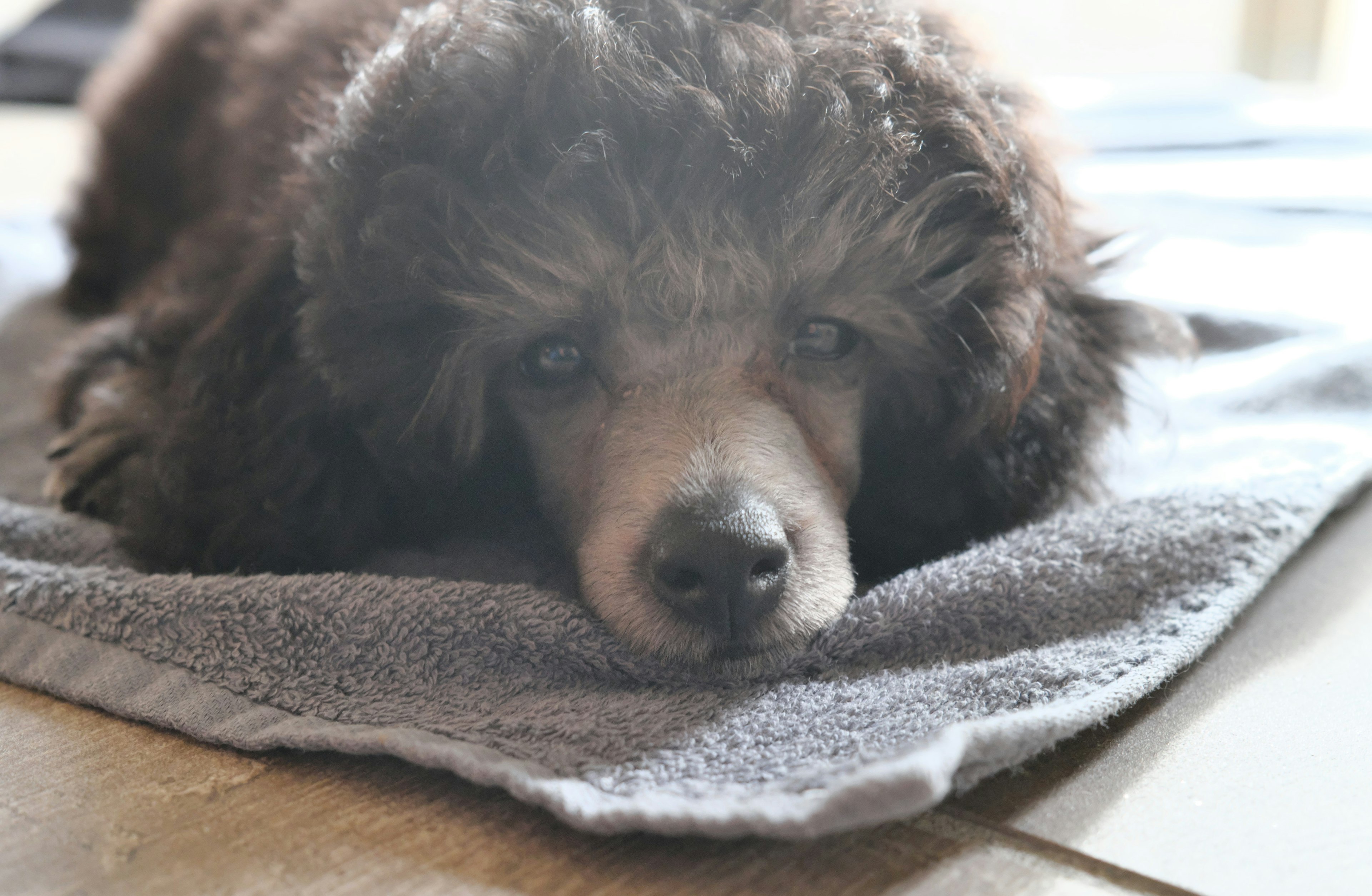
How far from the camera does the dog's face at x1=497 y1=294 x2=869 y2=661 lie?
1236 mm

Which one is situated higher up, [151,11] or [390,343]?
[151,11]

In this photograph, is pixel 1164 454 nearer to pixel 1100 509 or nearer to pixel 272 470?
pixel 1100 509

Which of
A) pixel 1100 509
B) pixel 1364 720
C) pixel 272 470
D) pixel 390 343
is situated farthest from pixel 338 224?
pixel 1364 720

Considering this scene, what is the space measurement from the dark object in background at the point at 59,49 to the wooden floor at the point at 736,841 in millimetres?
4978

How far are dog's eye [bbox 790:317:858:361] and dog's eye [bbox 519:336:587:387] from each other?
291mm

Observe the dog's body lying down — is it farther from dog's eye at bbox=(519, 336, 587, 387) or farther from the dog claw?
the dog claw

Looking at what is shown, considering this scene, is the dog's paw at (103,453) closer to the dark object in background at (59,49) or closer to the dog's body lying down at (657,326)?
the dog's body lying down at (657,326)

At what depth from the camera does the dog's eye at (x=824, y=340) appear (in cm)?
148

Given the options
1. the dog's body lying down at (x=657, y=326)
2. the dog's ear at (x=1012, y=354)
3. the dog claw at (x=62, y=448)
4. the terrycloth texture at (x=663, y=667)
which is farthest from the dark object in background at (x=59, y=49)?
the dog's ear at (x=1012, y=354)

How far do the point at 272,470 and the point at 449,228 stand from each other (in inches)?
16.9

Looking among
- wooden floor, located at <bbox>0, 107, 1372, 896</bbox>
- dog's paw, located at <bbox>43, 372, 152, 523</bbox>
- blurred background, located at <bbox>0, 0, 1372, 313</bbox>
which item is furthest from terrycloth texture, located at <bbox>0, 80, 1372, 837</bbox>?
blurred background, located at <bbox>0, 0, 1372, 313</bbox>

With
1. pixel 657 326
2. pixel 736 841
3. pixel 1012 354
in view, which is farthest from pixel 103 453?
pixel 1012 354

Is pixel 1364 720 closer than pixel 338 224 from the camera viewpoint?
Yes

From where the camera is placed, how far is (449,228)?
4.37 feet
